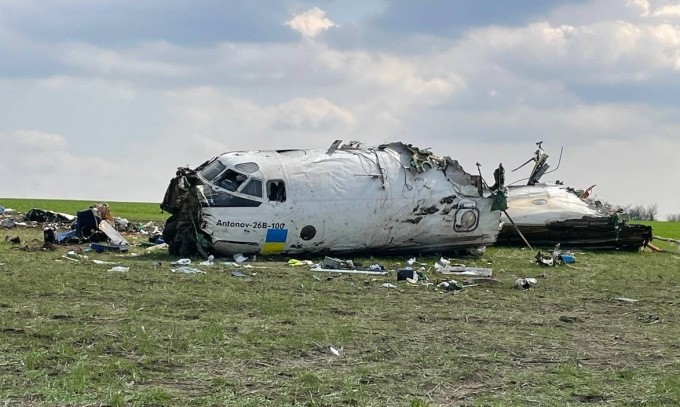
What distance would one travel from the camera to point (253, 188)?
1730cm

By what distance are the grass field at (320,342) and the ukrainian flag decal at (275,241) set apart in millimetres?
3510

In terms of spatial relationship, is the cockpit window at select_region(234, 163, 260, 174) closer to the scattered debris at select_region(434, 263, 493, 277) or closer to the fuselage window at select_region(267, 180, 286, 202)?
the fuselage window at select_region(267, 180, 286, 202)

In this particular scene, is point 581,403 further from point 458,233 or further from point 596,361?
point 458,233

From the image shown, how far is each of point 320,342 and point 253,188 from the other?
962 cm

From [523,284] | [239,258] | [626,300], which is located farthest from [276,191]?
[626,300]

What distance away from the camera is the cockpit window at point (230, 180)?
56.9 ft

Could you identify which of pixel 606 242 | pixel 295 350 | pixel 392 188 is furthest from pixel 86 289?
pixel 606 242

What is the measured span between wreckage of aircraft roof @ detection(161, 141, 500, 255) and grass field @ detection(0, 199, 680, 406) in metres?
3.39

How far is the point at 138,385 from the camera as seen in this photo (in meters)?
6.10

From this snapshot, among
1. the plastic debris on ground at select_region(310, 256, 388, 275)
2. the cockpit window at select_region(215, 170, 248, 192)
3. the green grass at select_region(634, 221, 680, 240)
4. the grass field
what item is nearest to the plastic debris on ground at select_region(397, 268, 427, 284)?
the grass field

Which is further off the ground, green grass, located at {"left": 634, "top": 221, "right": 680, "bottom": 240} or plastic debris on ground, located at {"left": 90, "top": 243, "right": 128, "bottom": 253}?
green grass, located at {"left": 634, "top": 221, "right": 680, "bottom": 240}

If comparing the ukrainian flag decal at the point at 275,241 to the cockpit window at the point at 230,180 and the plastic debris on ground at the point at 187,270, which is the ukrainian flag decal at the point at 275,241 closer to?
the cockpit window at the point at 230,180

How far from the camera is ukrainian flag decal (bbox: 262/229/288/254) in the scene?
17391 millimetres

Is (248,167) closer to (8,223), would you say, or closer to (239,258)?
(239,258)
